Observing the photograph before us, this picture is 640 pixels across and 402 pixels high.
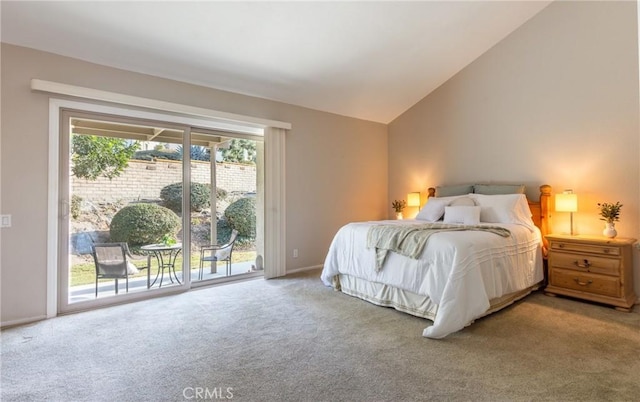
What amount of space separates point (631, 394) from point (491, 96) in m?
3.81

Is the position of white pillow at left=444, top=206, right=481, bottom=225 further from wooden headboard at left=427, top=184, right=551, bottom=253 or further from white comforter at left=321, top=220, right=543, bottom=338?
wooden headboard at left=427, top=184, right=551, bottom=253

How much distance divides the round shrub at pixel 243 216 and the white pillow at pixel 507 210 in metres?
3.06

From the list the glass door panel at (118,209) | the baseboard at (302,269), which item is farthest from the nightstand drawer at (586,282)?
the glass door panel at (118,209)

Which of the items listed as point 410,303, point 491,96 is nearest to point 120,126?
point 410,303

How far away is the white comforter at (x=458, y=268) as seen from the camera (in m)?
2.39

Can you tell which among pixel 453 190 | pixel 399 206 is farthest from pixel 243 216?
pixel 453 190

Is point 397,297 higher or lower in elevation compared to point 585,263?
lower

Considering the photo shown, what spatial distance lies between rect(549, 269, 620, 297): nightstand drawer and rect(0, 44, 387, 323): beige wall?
2.86 metres

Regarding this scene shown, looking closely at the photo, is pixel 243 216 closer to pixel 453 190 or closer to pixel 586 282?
pixel 453 190

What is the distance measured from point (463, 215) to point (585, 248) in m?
1.19

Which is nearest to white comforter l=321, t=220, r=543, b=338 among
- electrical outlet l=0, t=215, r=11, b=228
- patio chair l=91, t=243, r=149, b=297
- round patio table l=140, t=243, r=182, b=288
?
round patio table l=140, t=243, r=182, b=288

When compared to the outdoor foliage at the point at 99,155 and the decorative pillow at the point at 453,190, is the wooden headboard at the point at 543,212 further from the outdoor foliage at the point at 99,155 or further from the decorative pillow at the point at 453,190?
the outdoor foliage at the point at 99,155

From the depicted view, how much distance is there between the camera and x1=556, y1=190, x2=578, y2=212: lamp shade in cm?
335

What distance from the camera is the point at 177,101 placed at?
360cm
